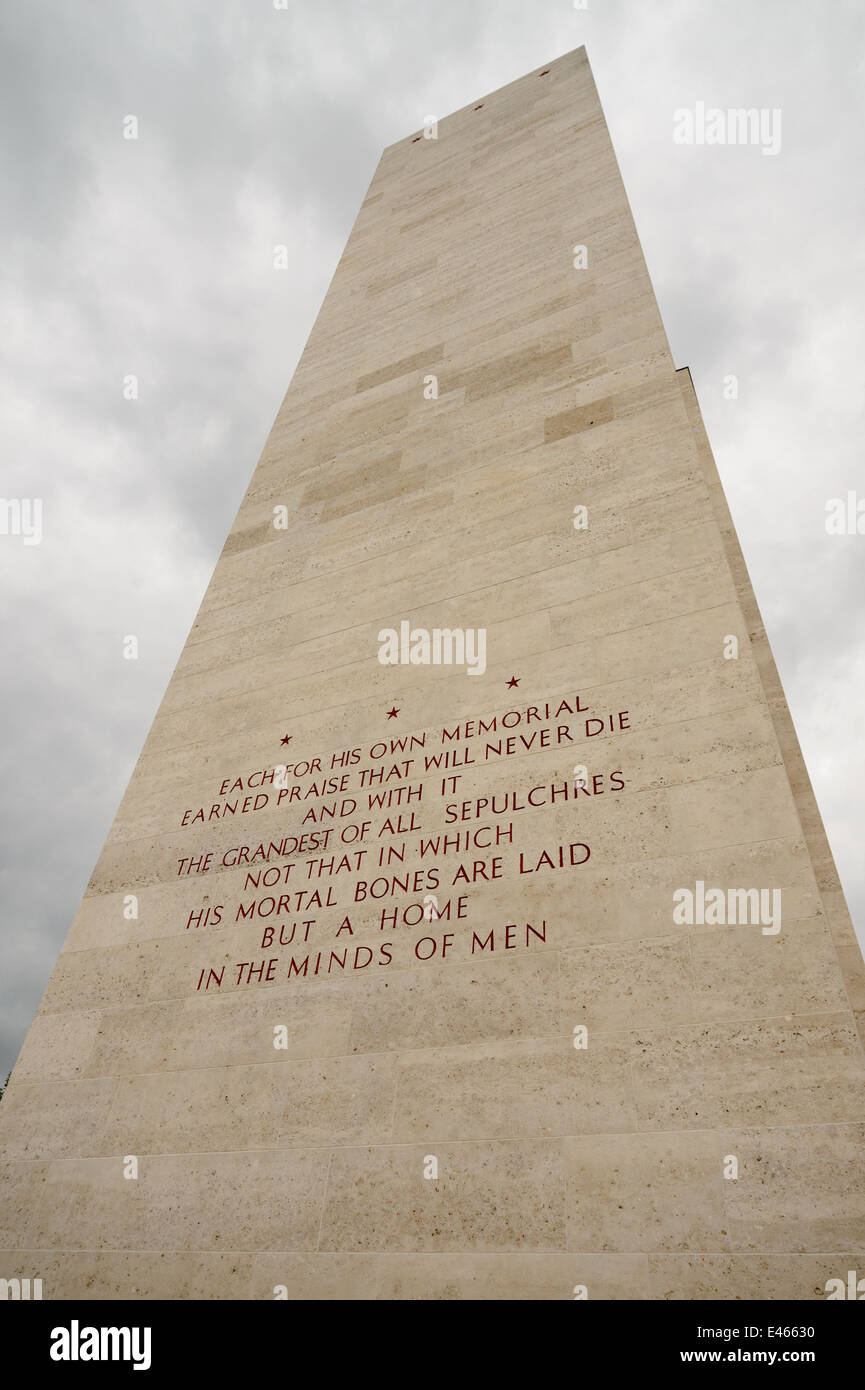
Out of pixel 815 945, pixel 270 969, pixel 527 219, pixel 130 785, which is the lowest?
pixel 815 945

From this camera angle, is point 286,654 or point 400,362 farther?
point 400,362

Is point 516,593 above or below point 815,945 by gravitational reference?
above

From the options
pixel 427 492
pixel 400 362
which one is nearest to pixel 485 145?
pixel 400 362

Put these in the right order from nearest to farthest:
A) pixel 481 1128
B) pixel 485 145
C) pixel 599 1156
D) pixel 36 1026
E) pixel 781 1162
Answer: pixel 781 1162 → pixel 599 1156 → pixel 481 1128 → pixel 36 1026 → pixel 485 145

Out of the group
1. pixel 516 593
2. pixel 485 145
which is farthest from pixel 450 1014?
pixel 485 145

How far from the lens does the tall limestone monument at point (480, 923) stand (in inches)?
177

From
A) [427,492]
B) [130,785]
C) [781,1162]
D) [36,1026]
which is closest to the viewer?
[781,1162]

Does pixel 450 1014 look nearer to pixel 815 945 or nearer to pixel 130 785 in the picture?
pixel 815 945

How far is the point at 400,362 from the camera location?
1181cm

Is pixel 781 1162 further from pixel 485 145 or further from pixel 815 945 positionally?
pixel 485 145

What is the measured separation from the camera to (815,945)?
4.73 metres

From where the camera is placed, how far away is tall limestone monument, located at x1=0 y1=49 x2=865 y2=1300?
448 centimetres

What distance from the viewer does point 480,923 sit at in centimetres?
585

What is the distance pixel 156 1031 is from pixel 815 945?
505 centimetres
